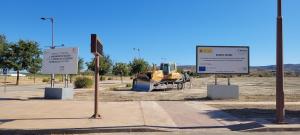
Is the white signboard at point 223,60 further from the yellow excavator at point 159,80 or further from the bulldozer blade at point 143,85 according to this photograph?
the yellow excavator at point 159,80

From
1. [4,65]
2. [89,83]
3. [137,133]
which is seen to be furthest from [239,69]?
[4,65]

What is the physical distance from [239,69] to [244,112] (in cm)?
1021

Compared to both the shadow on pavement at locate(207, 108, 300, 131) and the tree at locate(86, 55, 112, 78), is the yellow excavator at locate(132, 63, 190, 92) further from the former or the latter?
the tree at locate(86, 55, 112, 78)

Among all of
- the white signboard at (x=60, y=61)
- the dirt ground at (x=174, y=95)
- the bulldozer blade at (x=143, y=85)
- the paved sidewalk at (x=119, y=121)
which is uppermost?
the white signboard at (x=60, y=61)

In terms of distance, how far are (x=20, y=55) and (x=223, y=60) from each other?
38.3m

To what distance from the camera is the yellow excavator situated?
38.9 m

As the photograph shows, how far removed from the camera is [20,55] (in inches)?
2367

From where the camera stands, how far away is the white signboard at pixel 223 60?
1114 inches

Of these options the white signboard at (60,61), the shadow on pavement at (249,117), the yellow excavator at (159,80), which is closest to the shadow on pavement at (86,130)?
the shadow on pavement at (249,117)

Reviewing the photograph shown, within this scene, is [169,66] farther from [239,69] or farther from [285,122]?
[285,122]

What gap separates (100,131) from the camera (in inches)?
516

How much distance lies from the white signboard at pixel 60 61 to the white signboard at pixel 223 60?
7515mm

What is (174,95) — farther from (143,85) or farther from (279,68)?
(279,68)

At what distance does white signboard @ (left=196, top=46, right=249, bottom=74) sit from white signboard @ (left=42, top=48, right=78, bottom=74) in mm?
7515
